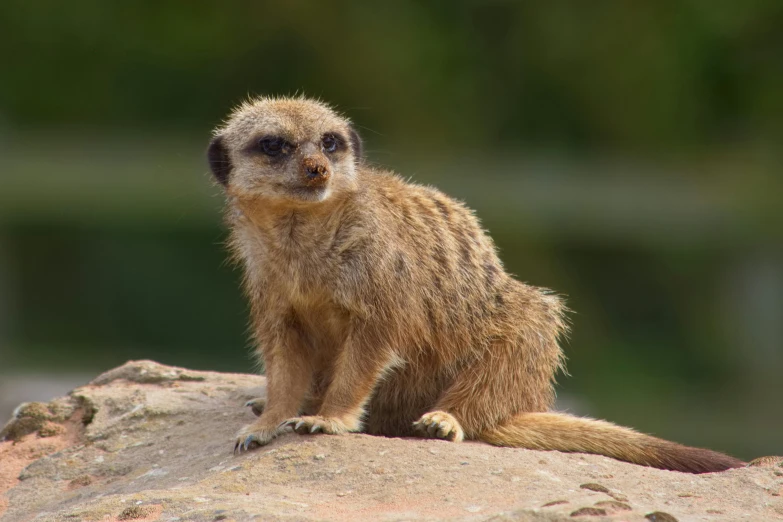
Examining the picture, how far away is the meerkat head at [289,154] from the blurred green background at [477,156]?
19.3 ft

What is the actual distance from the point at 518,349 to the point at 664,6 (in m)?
8.26

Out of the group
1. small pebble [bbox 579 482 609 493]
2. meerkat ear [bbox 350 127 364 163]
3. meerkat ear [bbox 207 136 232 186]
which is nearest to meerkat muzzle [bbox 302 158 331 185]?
meerkat ear [bbox 350 127 364 163]

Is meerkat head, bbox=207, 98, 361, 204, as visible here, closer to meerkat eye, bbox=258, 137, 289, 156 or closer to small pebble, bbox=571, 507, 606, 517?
meerkat eye, bbox=258, 137, 289, 156

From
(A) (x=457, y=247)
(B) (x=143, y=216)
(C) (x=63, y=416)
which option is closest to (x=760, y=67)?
(B) (x=143, y=216)

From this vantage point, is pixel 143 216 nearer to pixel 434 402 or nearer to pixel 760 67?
pixel 760 67

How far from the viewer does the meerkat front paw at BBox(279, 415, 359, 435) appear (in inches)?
146

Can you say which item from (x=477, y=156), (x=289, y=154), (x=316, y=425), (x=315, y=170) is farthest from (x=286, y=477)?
(x=477, y=156)

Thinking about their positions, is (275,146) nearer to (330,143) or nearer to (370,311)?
(330,143)

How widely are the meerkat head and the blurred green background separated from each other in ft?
19.3

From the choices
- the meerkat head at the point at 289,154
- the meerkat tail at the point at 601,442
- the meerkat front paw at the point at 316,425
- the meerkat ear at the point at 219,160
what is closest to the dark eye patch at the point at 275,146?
the meerkat head at the point at 289,154

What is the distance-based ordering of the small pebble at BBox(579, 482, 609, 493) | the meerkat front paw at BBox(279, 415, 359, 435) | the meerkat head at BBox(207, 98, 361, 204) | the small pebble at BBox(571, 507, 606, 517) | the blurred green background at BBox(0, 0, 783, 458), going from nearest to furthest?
the small pebble at BBox(571, 507, 606, 517), the small pebble at BBox(579, 482, 609, 493), the meerkat front paw at BBox(279, 415, 359, 435), the meerkat head at BBox(207, 98, 361, 204), the blurred green background at BBox(0, 0, 783, 458)

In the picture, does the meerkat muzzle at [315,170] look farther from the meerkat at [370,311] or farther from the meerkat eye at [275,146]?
the meerkat eye at [275,146]

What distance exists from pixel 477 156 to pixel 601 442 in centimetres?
758

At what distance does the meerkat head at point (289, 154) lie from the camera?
3838 millimetres
